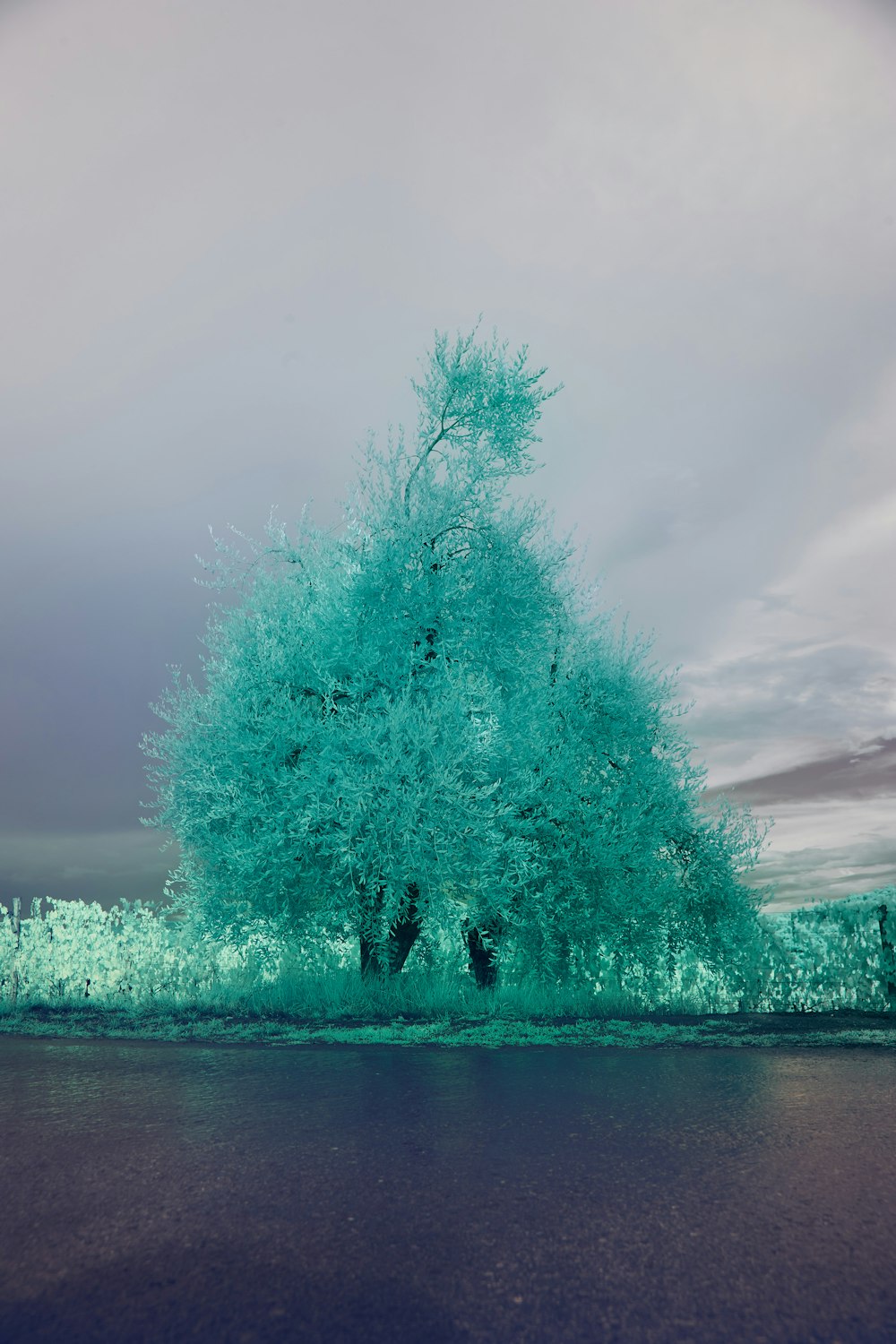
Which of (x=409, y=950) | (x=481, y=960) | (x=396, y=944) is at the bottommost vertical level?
(x=481, y=960)

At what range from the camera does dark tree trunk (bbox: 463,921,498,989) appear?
51.2 ft

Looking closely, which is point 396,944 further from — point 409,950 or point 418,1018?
point 418,1018

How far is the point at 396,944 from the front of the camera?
15055 mm

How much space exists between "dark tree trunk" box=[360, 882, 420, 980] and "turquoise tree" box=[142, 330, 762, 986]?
5cm

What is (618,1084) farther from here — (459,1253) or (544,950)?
(544,950)

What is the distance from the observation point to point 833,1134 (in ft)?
A: 18.4

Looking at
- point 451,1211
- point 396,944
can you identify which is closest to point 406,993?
point 396,944

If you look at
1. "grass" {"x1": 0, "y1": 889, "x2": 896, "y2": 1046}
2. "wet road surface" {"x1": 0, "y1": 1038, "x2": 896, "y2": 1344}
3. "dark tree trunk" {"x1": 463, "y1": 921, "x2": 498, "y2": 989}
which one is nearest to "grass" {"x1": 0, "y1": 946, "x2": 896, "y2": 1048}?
"grass" {"x1": 0, "y1": 889, "x2": 896, "y2": 1046}

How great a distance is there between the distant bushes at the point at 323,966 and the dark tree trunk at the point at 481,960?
37 cm

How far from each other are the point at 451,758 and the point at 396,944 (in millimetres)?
3910

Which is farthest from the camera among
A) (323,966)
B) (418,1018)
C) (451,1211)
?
(323,966)

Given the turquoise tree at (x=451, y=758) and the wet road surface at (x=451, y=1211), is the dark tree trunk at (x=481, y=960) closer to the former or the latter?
the turquoise tree at (x=451, y=758)

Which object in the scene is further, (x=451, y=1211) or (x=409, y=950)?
(x=409, y=950)

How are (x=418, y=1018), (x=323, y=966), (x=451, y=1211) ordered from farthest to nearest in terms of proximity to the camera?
1. (x=323, y=966)
2. (x=418, y=1018)
3. (x=451, y=1211)
